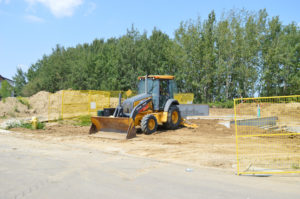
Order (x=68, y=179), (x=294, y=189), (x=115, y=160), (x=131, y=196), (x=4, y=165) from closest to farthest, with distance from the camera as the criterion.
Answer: (x=131, y=196) → (x=294, y=189) → (x=68, y=179) → (x=4, y=165) → (x=115, y=160)

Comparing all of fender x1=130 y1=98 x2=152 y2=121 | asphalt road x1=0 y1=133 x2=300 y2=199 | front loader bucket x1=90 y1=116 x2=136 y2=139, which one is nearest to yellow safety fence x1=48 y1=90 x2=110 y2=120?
front loader bucket x1=90 y1=116 x2=136 y2=139

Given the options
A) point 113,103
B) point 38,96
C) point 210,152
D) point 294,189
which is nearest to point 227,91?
point 113,103

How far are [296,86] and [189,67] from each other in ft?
44.8

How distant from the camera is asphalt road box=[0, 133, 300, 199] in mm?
4368

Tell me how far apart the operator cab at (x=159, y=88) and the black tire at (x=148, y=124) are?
0.89 m

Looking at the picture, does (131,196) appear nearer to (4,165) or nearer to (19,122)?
(4,165)

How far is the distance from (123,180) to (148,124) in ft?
21.6

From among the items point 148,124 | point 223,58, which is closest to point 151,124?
point 148,124

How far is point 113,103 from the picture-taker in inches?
810

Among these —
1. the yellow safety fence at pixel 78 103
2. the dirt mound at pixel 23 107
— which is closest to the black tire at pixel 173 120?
the yellow safety fence at pixel 78 103

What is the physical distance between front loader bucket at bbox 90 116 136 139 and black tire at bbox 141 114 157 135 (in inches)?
30.0

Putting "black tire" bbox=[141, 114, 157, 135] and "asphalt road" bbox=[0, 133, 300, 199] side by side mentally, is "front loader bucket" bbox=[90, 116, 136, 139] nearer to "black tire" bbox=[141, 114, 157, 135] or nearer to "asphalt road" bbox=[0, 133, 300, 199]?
"black tire" bbox=[141, 114, 157, 135]

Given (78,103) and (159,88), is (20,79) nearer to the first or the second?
(78,103)

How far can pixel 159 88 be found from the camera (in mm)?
12805
